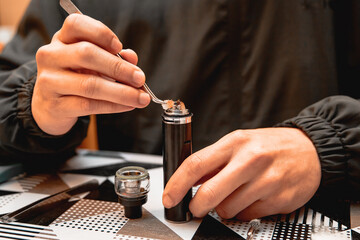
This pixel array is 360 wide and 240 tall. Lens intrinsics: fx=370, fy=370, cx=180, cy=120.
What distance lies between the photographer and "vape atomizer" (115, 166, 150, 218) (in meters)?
0.53

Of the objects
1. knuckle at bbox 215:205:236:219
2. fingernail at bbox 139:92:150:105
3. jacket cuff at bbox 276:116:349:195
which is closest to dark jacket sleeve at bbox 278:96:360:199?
jacket cuff at bbox 276:116:349:195

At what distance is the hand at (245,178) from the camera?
19.8 inches

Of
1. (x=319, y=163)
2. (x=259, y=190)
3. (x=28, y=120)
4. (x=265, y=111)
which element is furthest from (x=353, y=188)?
(x=28, y=120)

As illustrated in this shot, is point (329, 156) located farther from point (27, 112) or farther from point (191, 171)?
point (27, 112)

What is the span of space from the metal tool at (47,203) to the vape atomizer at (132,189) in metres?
0.13

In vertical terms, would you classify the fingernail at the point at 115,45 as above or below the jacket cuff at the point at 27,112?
above

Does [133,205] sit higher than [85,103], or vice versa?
[85,103]

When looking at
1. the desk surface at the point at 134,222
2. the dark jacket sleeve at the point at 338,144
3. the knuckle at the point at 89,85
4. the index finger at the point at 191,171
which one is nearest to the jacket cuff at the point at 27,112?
the desk surface at the point at 134,222

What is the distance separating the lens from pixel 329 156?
1.90ft

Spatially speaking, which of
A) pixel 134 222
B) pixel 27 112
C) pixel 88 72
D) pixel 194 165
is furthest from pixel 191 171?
pixel 27 112

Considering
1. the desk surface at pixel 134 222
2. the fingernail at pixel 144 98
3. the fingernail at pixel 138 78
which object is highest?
the fingernail at pixel 138 78

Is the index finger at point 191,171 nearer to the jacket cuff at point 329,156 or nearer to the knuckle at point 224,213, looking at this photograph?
the knuckle at point 224,213

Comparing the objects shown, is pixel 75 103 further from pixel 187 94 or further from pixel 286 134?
pixel 187 94

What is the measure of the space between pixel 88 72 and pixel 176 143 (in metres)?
0.18
